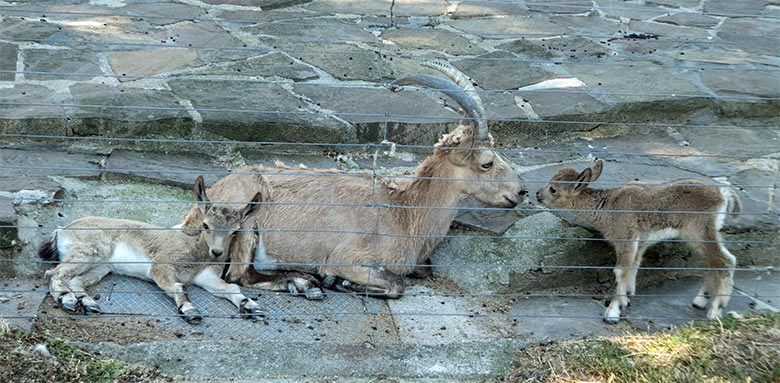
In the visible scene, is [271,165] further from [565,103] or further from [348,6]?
[348,6]

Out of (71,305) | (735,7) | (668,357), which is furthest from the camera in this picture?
(735,7)

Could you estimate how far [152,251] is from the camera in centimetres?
560

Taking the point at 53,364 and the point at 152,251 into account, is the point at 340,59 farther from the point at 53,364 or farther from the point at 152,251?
the point at 53,364

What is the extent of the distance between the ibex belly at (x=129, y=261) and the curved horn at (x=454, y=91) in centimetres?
213

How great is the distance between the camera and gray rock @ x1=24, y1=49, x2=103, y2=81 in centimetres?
723

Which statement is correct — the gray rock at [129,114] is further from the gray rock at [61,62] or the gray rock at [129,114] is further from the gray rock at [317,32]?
the gray rock at [317,32]

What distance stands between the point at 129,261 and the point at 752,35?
8280 mm

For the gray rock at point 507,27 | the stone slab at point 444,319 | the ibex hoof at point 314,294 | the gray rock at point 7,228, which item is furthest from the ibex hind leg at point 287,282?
the gray rock at point 507,27

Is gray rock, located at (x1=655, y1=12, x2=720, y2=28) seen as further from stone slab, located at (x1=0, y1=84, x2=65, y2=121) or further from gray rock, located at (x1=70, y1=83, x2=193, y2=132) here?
stone slab, located at (x1=0, y1=84, x2=65, y2=121)

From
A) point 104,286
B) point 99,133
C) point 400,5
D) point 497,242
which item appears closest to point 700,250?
point 497,242

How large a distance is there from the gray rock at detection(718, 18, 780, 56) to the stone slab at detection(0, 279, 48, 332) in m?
8.14

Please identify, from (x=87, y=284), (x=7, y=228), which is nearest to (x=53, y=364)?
(x=87, y=284)

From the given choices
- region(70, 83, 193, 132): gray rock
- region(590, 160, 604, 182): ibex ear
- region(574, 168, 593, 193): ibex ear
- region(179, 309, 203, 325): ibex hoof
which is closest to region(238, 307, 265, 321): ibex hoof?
region(179, 309, 203, 325): ibex hoof

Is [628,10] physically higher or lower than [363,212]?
higher
